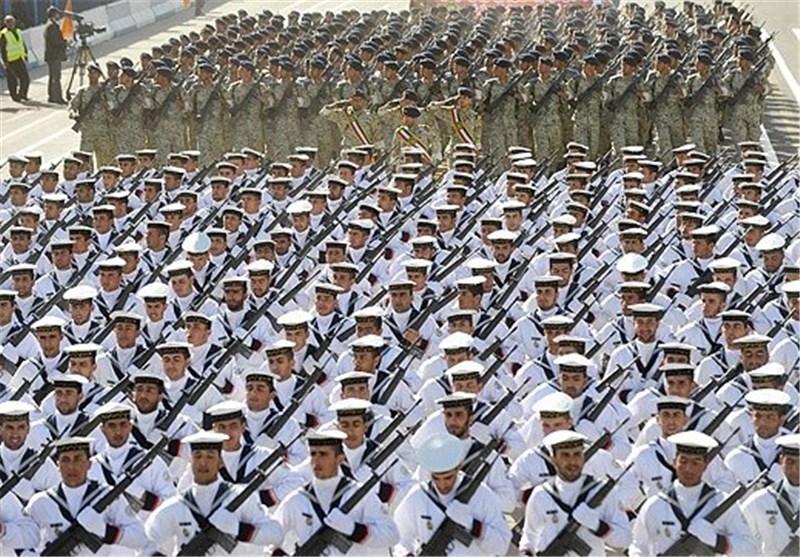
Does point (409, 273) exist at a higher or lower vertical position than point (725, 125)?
higher

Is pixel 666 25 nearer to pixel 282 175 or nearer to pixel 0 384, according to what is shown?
pixel 282 175

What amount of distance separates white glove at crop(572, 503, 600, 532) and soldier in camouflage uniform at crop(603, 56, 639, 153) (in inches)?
556

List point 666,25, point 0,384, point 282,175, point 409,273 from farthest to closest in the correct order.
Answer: point 666,25, point 282,175, point 409,273, point 0,384

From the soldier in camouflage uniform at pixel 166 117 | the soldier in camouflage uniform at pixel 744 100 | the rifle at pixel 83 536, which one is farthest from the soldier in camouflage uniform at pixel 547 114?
the rifle at pixel 83 536

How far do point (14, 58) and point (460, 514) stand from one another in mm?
25274

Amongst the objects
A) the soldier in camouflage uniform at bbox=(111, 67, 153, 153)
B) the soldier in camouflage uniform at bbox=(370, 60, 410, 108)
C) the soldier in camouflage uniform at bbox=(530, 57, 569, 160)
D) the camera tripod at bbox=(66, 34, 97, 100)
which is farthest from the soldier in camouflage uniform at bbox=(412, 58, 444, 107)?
the camera tripod at bbox=(66, 34, 97, 100)

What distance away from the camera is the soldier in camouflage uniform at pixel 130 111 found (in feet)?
76.3

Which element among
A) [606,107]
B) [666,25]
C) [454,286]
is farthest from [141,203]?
[666,25]

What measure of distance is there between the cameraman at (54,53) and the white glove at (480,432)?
926 inches

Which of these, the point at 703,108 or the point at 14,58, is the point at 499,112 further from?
the point at 14,58

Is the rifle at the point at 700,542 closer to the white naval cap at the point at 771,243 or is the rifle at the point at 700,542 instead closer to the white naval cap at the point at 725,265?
the white naval cap at the point at 725,265

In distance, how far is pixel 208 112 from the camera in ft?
77.8

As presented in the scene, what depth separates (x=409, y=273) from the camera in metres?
13.9

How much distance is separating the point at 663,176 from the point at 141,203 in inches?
226
